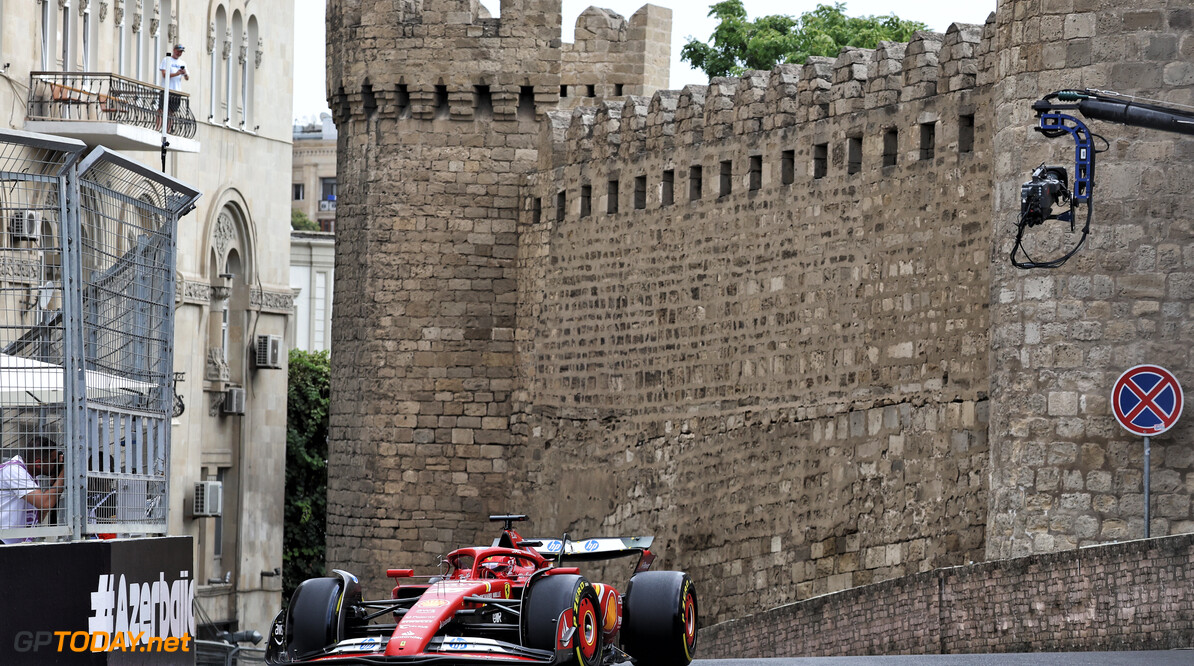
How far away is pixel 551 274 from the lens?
22.6 metres

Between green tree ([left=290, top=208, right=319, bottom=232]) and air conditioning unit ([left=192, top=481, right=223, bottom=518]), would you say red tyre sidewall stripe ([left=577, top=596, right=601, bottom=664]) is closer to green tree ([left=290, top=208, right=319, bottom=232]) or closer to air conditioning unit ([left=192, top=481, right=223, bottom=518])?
air conditioning unit ([left=192, top=481, right=223, bottom=518])

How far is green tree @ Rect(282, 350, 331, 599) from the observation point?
34562 millimetres

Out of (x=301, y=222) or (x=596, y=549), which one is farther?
(x=301, y=222)

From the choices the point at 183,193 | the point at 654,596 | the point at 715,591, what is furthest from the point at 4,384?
the point at 715,591

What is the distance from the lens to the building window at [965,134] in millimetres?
16797

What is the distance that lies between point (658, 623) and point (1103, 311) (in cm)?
536

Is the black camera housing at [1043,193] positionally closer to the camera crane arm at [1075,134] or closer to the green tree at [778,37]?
the camera crane arm at [1075,134]

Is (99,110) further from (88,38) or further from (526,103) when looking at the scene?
(526,103)

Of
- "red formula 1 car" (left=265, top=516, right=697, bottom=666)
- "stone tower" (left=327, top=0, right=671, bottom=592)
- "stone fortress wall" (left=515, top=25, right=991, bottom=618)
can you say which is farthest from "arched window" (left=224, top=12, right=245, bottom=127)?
"red formula 1 car" (left=265, top=516, right=697, bottom=666)

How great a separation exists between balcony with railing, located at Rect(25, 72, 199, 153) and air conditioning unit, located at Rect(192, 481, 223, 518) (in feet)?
14.5

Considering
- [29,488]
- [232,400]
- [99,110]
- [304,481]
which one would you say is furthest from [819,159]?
[304,481]

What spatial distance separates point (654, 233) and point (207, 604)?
31.9 feet

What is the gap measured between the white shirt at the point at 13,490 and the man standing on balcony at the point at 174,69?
15769 mm

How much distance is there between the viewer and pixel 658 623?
1048cm
